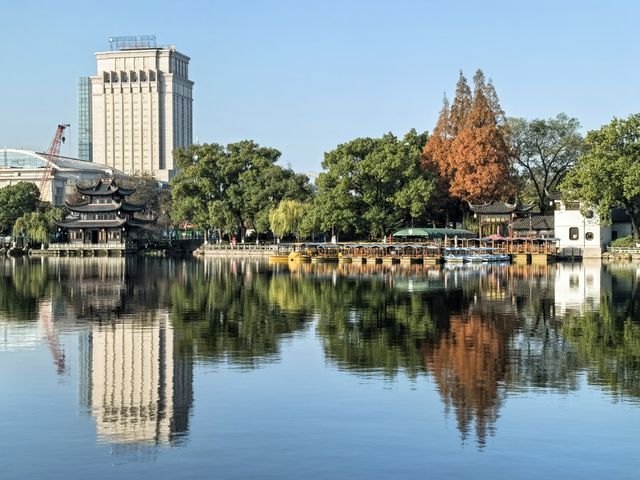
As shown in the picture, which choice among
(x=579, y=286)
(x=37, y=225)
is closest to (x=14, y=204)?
(x=37, y=225)

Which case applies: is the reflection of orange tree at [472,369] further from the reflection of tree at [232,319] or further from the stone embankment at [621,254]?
the stone embankment at [621,254]

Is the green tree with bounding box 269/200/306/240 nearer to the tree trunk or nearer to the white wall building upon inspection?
the white wall building

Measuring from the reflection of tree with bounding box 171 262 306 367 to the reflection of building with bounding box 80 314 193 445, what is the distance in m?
1.22

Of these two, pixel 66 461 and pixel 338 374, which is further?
pixel 338 374

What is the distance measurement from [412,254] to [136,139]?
121 metres

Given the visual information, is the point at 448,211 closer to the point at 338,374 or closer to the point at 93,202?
the point at 93,202

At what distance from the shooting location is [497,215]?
85.3m

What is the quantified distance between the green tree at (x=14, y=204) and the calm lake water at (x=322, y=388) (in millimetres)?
77430

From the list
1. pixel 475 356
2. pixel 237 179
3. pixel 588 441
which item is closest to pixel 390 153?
pixel 237 179

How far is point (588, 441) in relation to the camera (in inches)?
619

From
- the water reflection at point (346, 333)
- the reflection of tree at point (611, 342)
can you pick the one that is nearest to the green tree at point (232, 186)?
the water reflection at point (346, 333)

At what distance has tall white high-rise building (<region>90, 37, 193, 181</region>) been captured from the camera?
187375 millimetres

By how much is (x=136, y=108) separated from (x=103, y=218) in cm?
8663

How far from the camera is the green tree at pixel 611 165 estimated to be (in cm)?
7162
